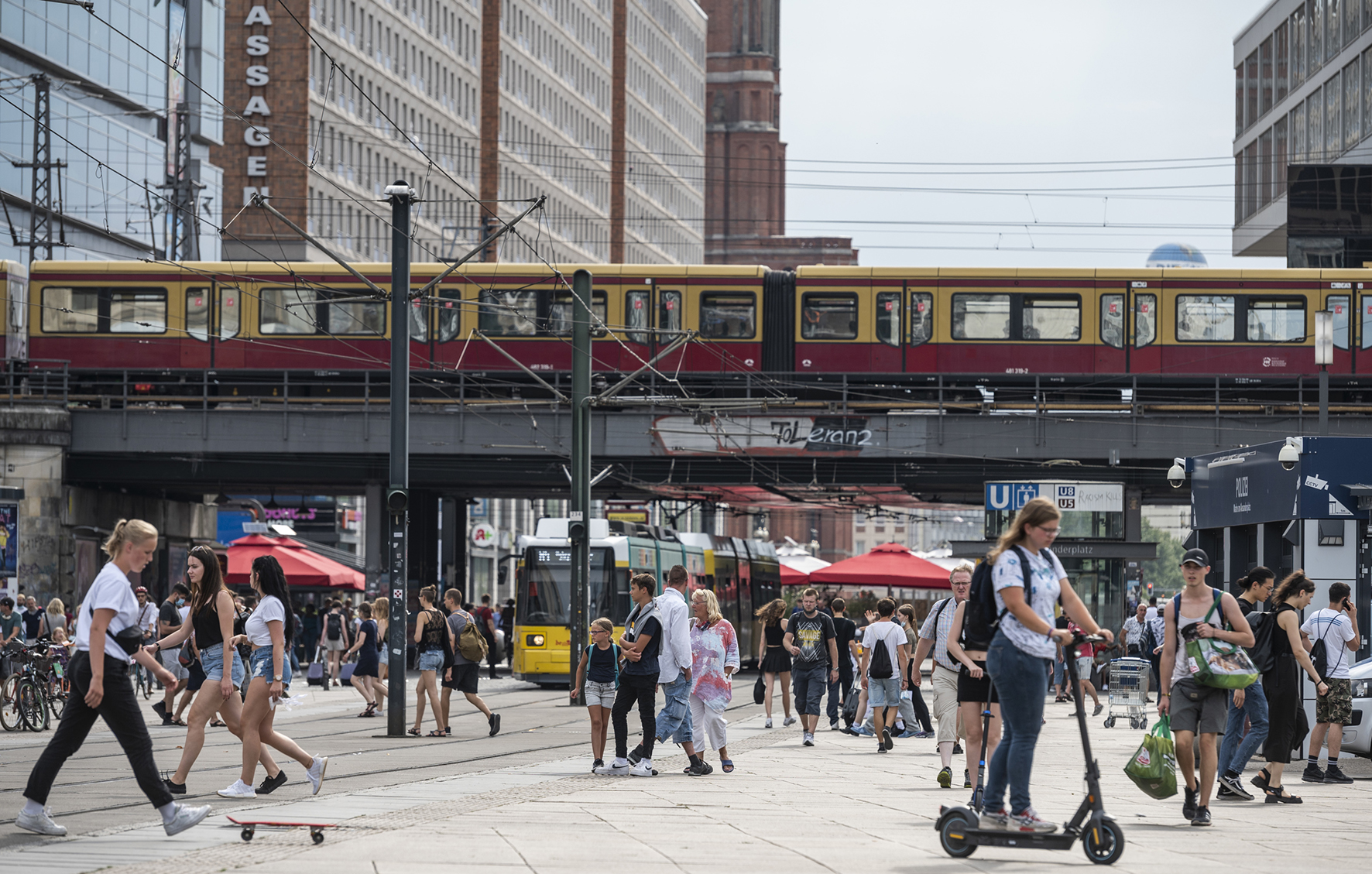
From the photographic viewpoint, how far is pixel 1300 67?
6794 centimetres

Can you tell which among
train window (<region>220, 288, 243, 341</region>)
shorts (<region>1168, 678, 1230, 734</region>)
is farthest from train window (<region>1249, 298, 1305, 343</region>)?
shorts (<region>1168, 678, 1230, 734</region>)

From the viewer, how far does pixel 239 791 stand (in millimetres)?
12531

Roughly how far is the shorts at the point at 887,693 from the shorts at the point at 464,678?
413cm

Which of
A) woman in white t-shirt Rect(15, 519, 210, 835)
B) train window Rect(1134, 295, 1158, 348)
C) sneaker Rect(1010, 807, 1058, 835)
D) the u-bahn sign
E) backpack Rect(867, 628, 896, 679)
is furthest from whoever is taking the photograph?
the u-bahn sign

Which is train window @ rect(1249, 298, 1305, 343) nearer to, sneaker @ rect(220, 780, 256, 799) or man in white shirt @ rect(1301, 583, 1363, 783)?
man in white shirt @ rect(1301, 583, 1363, 783)

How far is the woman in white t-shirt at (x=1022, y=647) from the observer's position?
30.2ft

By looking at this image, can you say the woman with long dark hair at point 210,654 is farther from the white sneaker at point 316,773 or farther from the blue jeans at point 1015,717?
the blue jeans at point 1015,717

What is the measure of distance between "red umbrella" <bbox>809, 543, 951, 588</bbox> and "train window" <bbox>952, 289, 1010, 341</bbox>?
454cm

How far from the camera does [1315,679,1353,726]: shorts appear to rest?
15250mm

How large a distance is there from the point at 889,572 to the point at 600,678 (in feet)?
72.7

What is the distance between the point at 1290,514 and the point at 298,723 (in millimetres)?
12059

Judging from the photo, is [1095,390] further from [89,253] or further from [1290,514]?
[89,253]

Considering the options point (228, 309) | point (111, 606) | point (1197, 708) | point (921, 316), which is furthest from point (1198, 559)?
point (228, 309)

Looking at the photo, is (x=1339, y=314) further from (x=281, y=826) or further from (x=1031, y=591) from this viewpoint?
(x=281, y=826)
